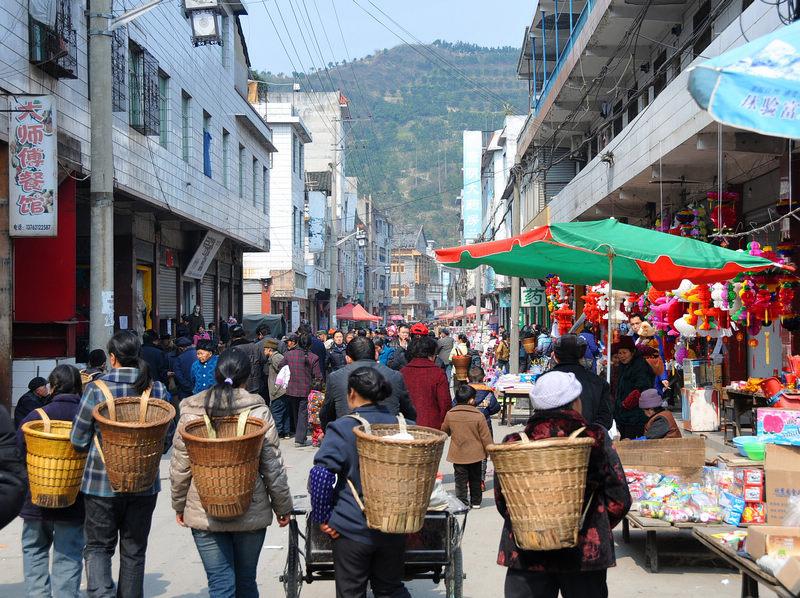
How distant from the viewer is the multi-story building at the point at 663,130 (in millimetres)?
11961

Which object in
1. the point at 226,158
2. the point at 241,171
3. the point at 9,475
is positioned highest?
the point at 226,158

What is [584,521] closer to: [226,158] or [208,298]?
[226,158]

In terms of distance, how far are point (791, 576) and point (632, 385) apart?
227 inches

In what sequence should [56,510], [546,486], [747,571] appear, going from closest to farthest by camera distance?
1. [546,486]
2. [747,571]
3. [56,510]

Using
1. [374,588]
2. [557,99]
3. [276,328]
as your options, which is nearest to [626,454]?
[374,588]

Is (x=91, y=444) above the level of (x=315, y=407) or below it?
above

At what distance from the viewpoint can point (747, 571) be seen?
4887 mm

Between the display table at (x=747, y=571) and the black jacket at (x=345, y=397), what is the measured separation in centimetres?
226

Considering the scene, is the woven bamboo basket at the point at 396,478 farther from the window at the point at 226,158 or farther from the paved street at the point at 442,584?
the window at the point at 226,158

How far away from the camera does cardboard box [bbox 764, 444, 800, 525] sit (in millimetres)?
5703

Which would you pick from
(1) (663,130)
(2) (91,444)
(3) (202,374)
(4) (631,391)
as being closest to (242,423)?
(2) (91,444)

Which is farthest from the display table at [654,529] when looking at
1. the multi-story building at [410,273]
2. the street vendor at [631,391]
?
the multi-story building at [410,273]

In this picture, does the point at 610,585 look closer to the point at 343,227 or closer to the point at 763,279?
the point at 763,279

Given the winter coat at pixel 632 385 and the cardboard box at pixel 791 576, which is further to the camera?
the winter coat at pixel 632 385
